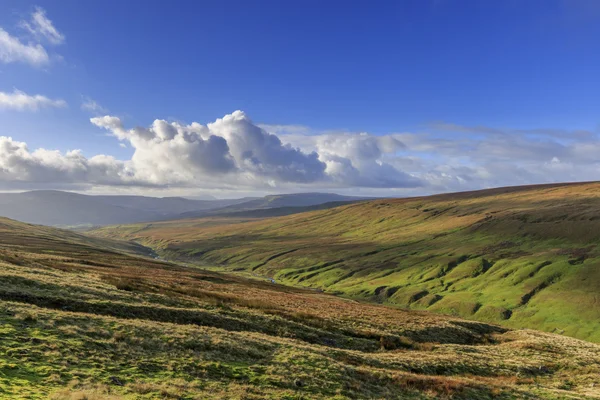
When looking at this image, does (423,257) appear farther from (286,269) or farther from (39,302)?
(39,302)

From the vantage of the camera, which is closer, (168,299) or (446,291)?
(168,299)

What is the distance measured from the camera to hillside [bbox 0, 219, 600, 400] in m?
17.9

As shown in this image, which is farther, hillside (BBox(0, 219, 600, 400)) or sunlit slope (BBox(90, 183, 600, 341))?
sunlit slope (BBox(90, 183, 600, 341))

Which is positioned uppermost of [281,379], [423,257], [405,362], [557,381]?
[281,379]

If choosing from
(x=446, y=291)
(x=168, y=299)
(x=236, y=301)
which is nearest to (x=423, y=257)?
(x=446, y=291)

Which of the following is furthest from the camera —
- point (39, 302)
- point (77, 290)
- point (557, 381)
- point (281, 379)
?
point (77, 290)

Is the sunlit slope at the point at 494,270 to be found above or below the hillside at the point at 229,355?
below

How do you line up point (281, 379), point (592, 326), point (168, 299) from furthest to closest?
point (592, 326)
point (168, 299)
point (281, 379)

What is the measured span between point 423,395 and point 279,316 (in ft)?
68.9

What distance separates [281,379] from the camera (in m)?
22.0

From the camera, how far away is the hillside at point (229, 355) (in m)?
17.9

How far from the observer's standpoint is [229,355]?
2462 centimetres

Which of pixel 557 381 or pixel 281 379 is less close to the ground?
pixel 281 379

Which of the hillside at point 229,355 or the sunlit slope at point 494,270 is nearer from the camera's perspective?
the hillside at point 229,355
